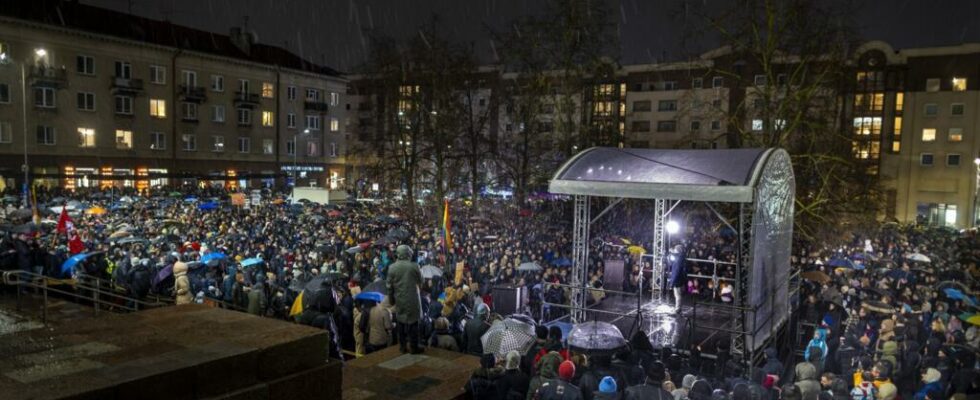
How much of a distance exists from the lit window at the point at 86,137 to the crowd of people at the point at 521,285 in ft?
64.5

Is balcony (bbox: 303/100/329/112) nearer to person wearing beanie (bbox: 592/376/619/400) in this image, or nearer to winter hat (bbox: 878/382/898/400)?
person wearing beanie (bbox: 592/376/619/400)

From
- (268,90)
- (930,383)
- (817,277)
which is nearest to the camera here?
(930,383)

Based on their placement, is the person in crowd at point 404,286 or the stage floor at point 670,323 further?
the stage floor at point 670,323

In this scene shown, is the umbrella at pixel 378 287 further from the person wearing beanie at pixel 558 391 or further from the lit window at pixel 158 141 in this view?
the lit window at pixel 158 141

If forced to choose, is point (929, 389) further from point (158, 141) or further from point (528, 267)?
point (158, 141)

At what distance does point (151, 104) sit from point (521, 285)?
45.9m

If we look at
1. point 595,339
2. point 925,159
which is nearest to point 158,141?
point 595,339

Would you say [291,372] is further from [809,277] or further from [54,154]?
[54,154]

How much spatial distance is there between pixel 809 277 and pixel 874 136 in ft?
168

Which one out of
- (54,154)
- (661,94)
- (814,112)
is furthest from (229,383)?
(661,94)

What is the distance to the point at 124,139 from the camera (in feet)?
158

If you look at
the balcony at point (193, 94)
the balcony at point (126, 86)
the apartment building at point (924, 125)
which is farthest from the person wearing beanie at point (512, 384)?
the apartment building at point (924, 125)

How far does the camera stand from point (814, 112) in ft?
74.7

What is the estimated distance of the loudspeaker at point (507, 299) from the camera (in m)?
13.7
